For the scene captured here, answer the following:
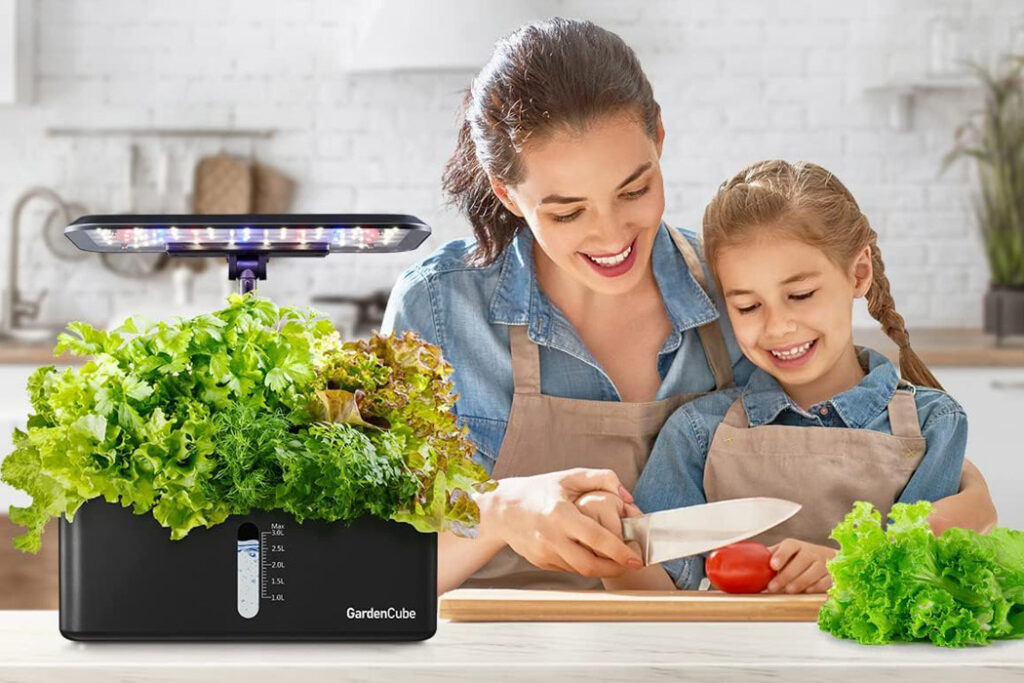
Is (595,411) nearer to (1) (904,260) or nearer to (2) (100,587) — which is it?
(2) (100,587)

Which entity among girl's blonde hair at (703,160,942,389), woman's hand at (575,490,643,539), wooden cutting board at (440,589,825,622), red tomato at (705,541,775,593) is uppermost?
girl's blonde hair at (703,160,942,389)

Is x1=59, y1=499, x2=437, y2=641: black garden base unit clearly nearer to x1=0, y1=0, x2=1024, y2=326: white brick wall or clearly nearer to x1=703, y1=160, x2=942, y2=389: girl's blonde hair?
x1=703, y1=160, x2=942, y2=389: girl's blonde hair

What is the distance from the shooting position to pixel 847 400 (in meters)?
1.70

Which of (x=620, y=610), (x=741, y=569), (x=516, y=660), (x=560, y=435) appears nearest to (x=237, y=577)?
(x=516, y=660)

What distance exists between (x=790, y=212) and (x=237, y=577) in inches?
38.4

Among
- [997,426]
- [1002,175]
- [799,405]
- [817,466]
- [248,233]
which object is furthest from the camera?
[1002,175]

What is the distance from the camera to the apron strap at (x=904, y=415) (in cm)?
167

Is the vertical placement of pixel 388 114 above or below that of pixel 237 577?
above

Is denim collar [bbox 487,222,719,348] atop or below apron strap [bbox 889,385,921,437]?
atop

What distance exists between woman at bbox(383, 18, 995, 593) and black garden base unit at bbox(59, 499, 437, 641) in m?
0.48

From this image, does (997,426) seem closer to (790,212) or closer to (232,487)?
(790,212)

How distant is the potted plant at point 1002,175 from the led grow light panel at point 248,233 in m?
3.07

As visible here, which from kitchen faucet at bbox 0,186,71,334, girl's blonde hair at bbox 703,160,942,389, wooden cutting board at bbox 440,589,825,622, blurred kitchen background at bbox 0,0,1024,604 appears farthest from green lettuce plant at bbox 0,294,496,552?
kitchen faucet at bbox 0,186,71,334

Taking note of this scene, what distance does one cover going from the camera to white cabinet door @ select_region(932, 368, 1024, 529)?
11.3ft
